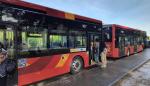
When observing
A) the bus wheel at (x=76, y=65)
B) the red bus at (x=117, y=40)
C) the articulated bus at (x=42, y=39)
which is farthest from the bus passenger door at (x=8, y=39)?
the red bus at (x=117, y=40)

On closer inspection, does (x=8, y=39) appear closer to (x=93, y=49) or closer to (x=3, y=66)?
(x=3, y=66)

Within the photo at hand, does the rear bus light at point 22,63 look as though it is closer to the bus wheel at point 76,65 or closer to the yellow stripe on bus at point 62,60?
the yellow stripe on bus at point 62,60

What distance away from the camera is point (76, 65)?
10.6 metres

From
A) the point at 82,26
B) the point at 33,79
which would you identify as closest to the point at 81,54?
the point at 82,26

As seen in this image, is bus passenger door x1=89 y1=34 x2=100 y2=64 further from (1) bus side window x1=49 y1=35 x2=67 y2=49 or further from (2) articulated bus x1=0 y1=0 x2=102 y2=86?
(1) bus side window x1=49 y1=35 x2=67 y2=49

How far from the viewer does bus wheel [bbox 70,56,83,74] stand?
10.4m

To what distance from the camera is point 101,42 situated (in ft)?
43.3

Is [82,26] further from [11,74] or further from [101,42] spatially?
[11,74]

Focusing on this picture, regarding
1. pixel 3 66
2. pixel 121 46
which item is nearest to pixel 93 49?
pixel 3 66

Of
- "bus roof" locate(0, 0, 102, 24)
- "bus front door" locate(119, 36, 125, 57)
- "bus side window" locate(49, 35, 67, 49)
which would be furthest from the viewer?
"bus front door" locate(119, 36, 125, 57)

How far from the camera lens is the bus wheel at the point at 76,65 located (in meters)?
10.4

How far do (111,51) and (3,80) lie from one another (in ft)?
39.1

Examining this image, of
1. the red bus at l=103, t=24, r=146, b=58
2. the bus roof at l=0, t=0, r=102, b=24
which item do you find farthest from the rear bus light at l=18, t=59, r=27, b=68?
the red bus at l=103, t=24, r=146, b=58

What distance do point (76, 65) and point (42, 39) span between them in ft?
9.72
